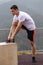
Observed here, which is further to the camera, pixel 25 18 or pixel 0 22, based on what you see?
pixel 0 22

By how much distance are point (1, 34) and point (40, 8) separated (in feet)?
6.32

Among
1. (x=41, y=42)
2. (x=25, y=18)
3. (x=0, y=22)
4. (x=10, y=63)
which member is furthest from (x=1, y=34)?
(x=10, y=63)

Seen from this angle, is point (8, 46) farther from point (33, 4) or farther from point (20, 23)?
point (33, 4)

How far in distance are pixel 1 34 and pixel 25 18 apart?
3.08 meters

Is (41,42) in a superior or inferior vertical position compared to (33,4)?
inferior

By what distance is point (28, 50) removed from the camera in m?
11.0

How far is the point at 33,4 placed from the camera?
11.5 m

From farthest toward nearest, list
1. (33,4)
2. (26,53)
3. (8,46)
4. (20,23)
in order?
1. (33,4)
2. (26,53)
3. (20,23)
4. (8,46)

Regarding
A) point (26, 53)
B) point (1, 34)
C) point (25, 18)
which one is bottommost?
point (26, 53)

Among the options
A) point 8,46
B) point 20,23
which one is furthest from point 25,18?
point 8,46

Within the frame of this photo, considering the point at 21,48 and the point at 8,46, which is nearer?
the point at 8,46

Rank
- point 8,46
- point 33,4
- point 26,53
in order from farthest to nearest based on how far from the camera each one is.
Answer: point 33,4
point 26,53
point 8,46

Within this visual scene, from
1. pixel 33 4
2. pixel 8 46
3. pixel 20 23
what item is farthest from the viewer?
pixel 33 4

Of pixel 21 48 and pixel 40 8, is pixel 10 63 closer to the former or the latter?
pixel 21 48
